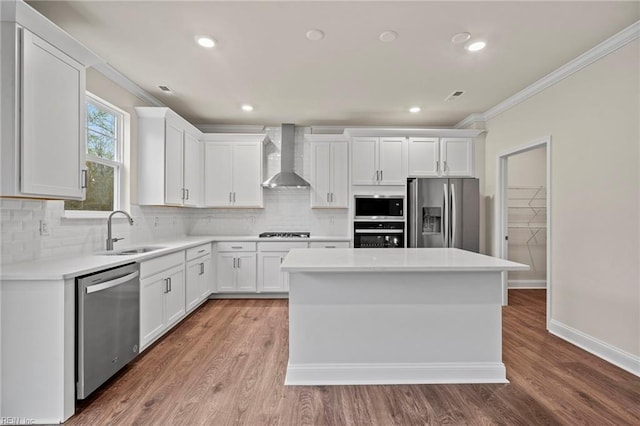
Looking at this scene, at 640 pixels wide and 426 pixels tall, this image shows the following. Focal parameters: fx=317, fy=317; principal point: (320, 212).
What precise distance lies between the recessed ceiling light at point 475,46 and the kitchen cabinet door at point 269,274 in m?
3.24

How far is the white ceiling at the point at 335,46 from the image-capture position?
7.34 feet

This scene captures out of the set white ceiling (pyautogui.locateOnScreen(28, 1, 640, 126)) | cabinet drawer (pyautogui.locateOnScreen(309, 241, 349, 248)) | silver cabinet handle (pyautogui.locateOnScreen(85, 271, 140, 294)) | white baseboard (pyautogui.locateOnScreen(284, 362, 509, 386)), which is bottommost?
white baseboard (pyautogui.locateOnScreen(284, 362, 509, 386))

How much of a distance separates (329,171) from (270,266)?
167cm

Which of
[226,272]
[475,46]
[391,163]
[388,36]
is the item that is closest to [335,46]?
[388,36]

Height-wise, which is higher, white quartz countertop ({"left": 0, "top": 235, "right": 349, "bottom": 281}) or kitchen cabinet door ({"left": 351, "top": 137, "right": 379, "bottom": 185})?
kitchen cabinet door ({"left": 351, "top": 137, "right": 379, "bottom": 185})

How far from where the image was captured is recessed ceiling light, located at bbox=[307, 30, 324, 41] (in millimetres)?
2492

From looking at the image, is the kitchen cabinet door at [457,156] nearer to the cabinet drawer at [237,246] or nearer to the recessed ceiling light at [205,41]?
the cabinet drawer at [237,246]

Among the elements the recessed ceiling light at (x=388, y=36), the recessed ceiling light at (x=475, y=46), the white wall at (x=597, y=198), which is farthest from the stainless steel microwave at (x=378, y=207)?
the recessed ceiling light at (x=388, y=36)

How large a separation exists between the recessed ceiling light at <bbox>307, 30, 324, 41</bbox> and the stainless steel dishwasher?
2.30m

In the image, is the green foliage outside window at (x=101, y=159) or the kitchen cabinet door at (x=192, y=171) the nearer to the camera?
the green foliage outside window at (x=101, y=159)

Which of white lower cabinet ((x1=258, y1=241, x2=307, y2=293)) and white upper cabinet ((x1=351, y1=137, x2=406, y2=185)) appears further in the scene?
white upper cabinet ((x1=351, y1=137, x2=406, y2=185))

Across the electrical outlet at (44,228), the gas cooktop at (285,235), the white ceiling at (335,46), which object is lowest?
the gas cooktop at (285,235)

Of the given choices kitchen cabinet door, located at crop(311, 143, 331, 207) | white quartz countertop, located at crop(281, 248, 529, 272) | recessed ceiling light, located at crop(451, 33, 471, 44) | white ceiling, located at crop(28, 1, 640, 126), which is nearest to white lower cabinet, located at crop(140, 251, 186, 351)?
white quartz countertop, located at crop(281, 248, 529, 272)

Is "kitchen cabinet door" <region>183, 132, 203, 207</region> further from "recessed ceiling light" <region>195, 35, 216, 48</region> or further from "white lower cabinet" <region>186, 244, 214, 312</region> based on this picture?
"recessed ceiling light" <region>195, 35, 216, 48</region>
